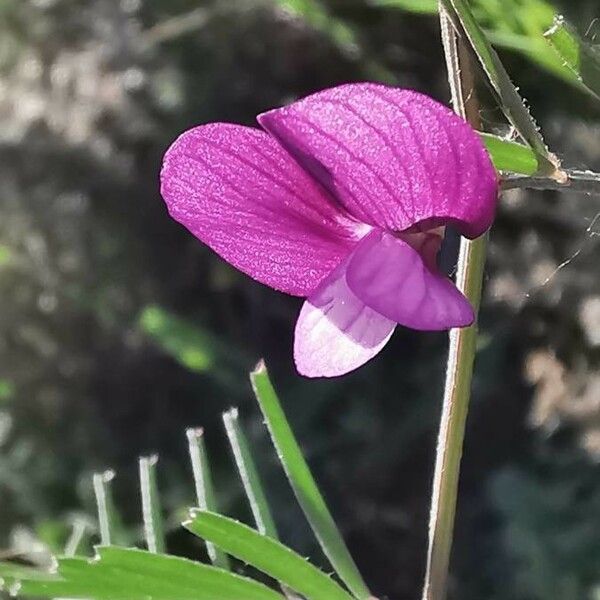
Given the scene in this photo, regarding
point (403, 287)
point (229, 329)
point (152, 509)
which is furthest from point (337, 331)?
point (229, 329)

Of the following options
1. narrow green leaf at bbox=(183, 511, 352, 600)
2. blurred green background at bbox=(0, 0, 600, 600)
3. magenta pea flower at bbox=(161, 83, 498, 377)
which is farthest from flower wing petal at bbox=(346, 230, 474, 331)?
blurred green background at bbox=(0, 0, 600, 600)

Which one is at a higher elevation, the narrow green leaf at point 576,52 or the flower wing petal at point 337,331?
the narrow green leaf at point 576,52

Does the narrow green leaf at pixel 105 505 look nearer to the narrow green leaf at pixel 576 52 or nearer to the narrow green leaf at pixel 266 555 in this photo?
the narrow green leaf at pixel 266 555

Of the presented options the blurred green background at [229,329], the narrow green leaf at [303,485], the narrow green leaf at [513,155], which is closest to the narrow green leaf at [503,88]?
the narrow green leaf at [513,155]

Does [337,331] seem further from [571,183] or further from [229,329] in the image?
[229,329]

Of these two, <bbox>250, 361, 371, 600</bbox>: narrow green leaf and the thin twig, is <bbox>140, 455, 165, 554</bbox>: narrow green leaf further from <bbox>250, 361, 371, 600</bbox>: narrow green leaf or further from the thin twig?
the thin twig

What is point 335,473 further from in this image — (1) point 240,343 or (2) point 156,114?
(2) point 156,114
